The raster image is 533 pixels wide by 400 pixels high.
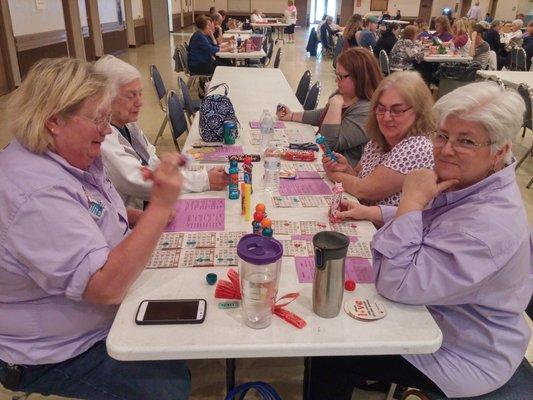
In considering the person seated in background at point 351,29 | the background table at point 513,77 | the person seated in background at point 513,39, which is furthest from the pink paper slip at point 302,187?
the person seated in background at point 513,39

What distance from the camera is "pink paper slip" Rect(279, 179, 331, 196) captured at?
2055 mm

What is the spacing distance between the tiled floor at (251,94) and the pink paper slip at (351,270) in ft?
2.65

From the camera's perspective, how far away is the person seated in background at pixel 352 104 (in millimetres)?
2701

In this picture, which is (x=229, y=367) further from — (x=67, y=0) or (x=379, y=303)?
(x=67, y=0)

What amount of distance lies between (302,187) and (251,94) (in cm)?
238

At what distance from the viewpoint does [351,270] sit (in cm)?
144

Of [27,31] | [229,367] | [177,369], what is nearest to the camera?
[177,369]

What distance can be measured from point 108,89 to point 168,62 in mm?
10588

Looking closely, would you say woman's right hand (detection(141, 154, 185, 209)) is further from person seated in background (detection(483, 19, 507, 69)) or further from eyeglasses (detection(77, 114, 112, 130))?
person seated in background (detection(483, 19, 507, 69))

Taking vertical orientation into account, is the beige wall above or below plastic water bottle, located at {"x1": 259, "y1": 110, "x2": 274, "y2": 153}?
above

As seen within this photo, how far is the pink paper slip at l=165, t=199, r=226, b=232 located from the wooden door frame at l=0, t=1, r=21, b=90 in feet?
22.6

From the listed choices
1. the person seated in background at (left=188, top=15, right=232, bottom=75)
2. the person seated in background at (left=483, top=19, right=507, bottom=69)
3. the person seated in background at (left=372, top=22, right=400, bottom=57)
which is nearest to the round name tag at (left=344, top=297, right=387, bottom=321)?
the person seated in background at (left=188, top=15, right=232, bottom=75)

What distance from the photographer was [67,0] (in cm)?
938

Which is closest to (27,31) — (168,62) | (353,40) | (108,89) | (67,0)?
(67,0)
